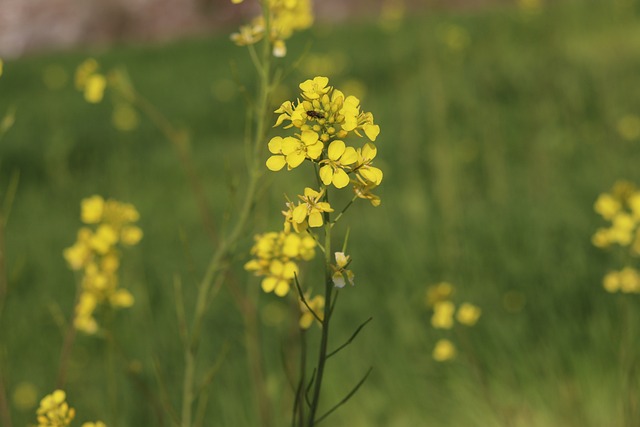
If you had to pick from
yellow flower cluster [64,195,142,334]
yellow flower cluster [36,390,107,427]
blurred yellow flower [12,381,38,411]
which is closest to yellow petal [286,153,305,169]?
yellow flower cluster [36,390,107,427]

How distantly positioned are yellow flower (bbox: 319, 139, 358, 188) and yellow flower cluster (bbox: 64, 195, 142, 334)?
644 mm

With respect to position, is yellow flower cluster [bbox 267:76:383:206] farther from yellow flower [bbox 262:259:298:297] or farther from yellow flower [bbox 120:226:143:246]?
yellow flower [bbox 120:226:143:246]

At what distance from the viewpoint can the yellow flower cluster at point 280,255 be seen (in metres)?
0.86

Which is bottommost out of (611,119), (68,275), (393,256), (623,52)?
(68,275)

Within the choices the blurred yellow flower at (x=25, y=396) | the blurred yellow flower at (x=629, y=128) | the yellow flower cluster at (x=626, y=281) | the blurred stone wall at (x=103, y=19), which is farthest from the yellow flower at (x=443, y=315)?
the blurred stone wall at (x=103, y=19)

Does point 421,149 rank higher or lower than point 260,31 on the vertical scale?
lower

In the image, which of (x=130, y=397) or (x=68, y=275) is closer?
(x=130, y=397)

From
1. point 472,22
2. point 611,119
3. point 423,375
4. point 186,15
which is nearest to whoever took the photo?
point 423,375

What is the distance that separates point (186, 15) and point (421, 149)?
12158 mm

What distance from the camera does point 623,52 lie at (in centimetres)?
415

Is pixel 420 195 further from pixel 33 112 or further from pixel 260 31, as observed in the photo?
pixel 33 112

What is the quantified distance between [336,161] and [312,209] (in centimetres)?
6

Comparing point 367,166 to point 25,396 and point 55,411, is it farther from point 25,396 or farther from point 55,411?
Result: point 25,396

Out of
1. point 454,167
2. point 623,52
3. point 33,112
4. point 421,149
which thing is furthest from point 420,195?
point 33,112
